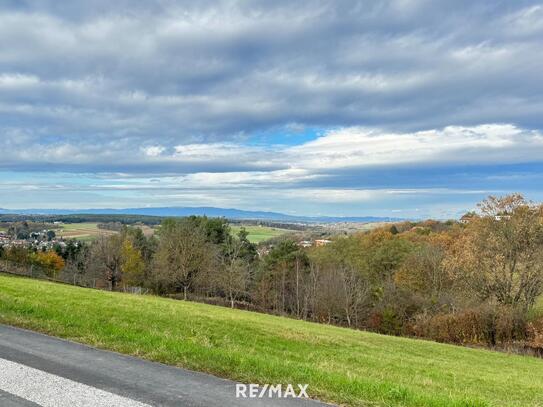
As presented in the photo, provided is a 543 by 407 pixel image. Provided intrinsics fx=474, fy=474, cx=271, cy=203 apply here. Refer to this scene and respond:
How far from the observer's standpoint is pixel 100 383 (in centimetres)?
665

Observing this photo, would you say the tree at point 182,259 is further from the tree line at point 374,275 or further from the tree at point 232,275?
the tree at point 232,275

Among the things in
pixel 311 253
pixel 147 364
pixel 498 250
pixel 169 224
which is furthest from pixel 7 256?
pixel 147 364

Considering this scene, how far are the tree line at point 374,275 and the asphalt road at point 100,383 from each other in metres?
38.6

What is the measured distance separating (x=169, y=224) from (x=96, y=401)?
77549 mm

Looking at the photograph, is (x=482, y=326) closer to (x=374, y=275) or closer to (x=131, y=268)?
(x=374, y=275)

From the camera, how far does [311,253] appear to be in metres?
86.9

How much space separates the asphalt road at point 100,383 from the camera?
5.96 m

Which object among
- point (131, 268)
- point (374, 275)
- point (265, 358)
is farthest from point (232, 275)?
point (265, 358)

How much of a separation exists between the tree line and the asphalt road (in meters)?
38.6

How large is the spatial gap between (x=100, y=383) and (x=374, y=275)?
231ft

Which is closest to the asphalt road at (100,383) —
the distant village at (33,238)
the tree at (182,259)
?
the tree at (182,259)

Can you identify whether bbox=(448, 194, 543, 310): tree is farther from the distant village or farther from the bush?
the distant village

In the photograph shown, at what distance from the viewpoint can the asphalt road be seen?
5961 millimetres

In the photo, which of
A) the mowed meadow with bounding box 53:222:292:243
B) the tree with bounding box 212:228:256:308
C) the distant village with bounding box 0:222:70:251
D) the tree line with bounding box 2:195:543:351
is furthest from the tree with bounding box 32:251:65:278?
the tree with bounding box 212:228:256:308
